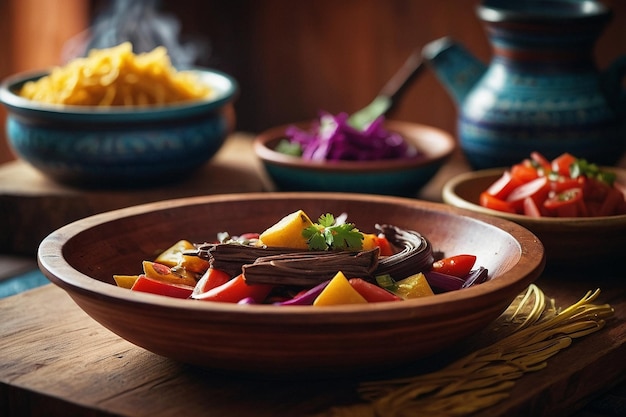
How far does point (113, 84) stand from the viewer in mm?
2707

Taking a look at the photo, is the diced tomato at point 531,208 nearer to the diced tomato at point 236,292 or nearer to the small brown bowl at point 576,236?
the small brown bowl at point 576,236

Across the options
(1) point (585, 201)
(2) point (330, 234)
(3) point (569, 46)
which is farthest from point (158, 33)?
(2) point (330, 234)

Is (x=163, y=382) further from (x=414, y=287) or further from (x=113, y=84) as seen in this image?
(x=113, y=84)

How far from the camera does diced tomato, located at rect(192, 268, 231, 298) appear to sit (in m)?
1.57

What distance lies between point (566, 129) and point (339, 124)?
1.97 ft

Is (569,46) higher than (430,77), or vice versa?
(569,46)

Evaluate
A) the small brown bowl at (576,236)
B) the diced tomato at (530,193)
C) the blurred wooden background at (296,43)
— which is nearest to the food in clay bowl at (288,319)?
the small brown bowl at (576,236)

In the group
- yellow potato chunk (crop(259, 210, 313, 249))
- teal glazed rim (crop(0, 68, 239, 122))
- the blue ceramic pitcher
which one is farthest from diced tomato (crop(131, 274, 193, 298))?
the blue ceramic pitcher

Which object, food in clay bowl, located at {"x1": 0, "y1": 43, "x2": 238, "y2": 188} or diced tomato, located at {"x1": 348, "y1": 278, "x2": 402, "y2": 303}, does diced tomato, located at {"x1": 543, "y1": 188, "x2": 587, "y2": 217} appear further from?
food in clay bowl, located at {"x1": 0, "y1": 43, "x2": 238, "y2": 188}

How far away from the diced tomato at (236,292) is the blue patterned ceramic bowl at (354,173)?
41.8 inches

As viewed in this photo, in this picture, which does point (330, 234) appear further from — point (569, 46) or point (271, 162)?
point (569, 46)

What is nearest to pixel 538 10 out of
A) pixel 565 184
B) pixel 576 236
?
pixel 565 184

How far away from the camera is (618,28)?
3.52 m

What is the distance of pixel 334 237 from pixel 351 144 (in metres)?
1.13
